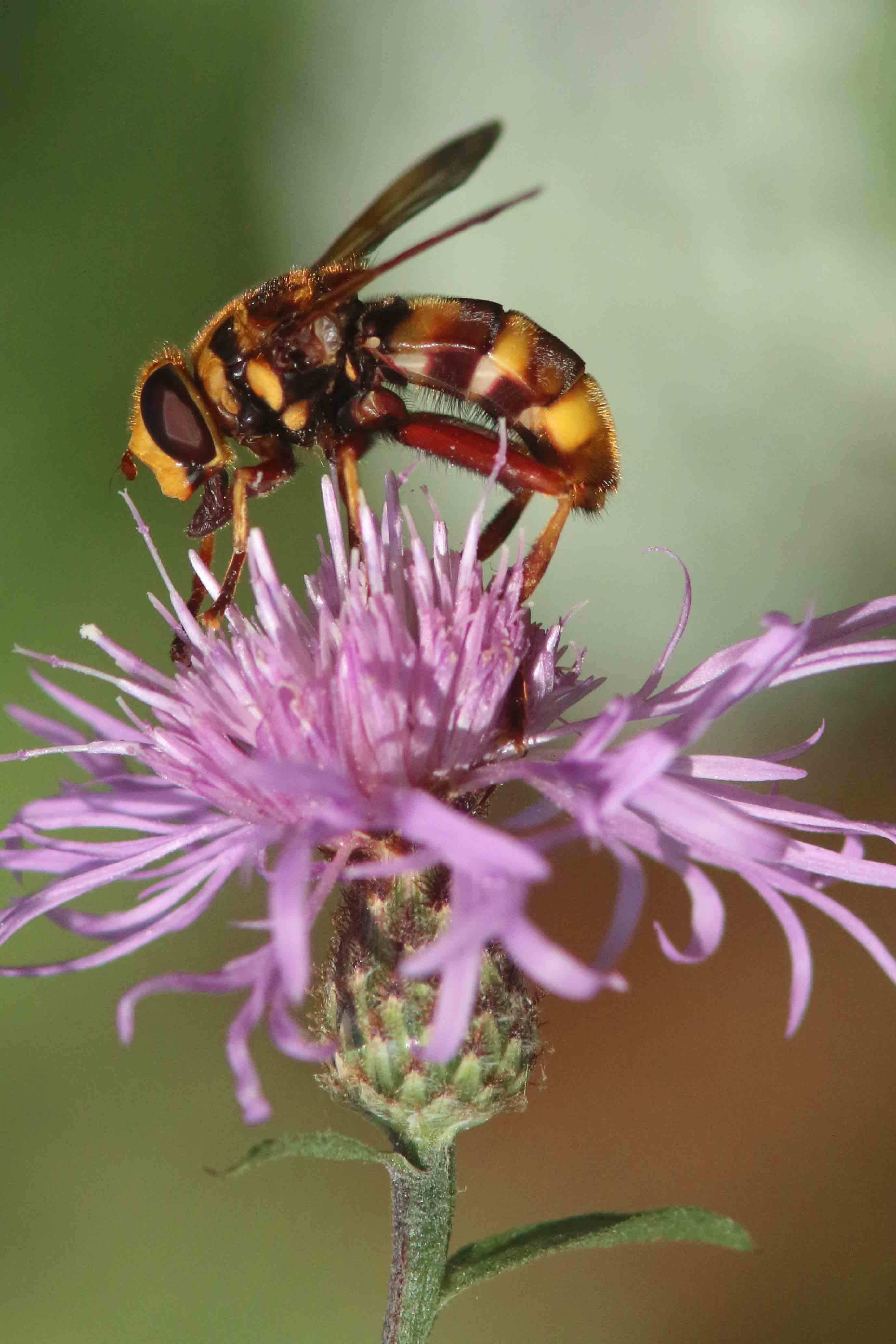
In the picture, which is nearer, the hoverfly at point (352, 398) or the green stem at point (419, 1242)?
the green stem at point (419, 1242)

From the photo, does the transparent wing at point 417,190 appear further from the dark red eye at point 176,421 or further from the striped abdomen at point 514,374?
the dark red eye at point 176,421

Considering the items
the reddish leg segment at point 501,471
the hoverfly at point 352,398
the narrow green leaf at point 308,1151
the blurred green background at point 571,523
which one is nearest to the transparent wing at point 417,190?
the hoverfly at point 352,398

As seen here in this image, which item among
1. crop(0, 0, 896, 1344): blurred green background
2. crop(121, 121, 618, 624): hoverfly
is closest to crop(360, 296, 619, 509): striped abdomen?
crop(121, 121, 618, 624): hoverfly

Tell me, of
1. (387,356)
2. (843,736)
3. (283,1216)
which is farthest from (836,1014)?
(387,356)

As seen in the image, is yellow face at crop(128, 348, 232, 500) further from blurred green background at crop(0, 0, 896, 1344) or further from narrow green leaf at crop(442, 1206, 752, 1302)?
blurred green background at crop(0, 0, 896, 1344)

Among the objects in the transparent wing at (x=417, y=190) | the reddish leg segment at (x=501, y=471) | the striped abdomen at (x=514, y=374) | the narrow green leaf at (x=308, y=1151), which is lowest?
the narrow green leaf at (x=308, y=1151)

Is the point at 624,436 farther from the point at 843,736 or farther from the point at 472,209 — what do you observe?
the point at 843,736
